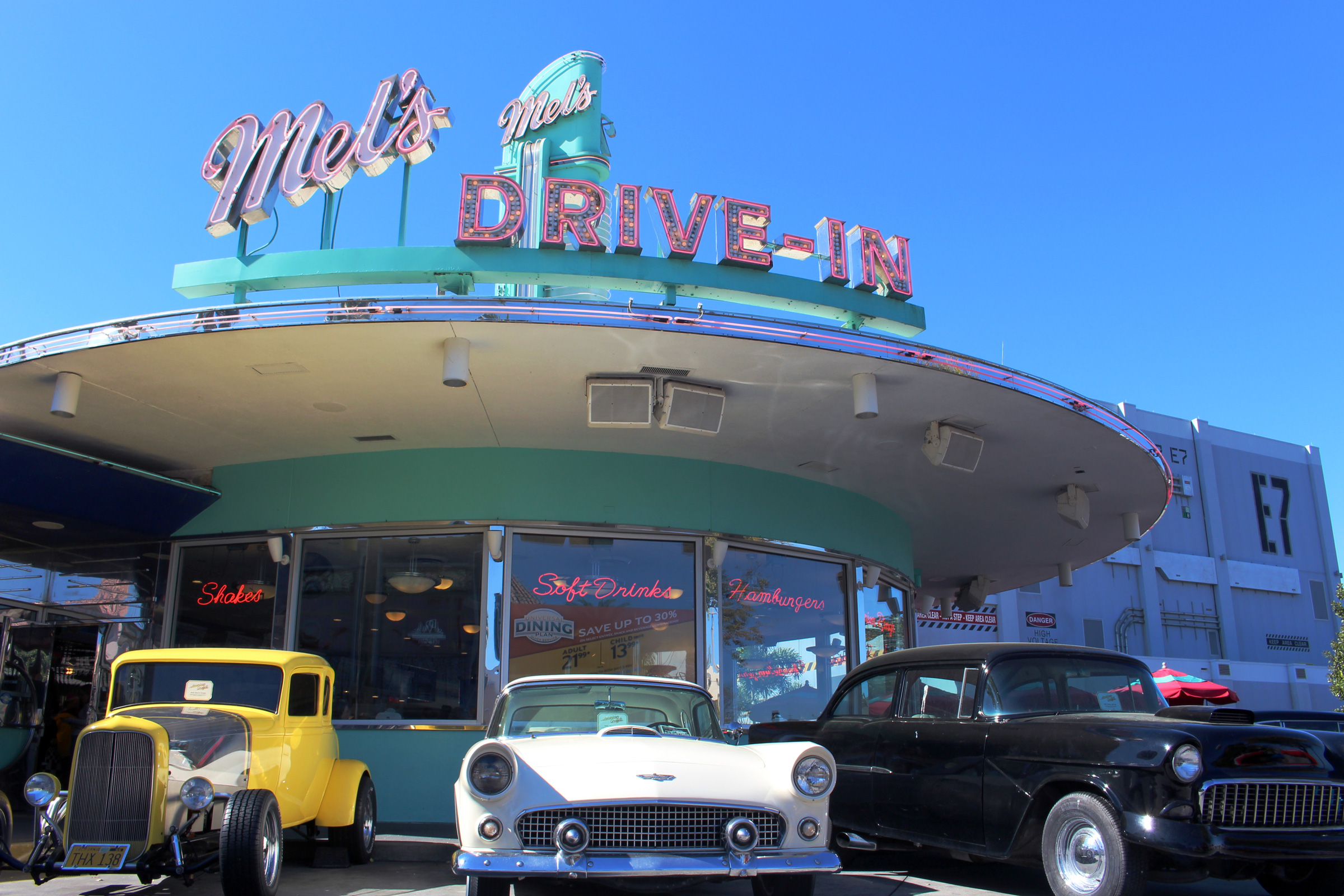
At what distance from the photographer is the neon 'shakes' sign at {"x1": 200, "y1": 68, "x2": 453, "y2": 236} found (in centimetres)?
977

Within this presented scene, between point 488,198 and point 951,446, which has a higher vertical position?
point 488,198

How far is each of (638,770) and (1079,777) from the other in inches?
94.4

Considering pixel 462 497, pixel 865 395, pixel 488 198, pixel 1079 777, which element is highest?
pixel 488 198

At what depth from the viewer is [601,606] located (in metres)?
10.3

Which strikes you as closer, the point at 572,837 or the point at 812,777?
the point at 572,837

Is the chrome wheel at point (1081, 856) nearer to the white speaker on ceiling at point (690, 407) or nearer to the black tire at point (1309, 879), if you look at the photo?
the black tire at point (1309, 879)

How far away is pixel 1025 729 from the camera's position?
568 centimetres

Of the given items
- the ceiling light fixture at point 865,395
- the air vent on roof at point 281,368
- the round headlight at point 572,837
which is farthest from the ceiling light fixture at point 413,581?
the round headlight at point 572,837

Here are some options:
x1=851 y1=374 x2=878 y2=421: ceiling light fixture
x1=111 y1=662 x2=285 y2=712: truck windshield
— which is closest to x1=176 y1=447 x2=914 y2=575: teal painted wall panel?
x1=851 y1=374 x2=878 y2=421: ceiling light fixture

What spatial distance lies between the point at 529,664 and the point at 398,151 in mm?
5419

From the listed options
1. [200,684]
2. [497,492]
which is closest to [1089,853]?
[200,684]

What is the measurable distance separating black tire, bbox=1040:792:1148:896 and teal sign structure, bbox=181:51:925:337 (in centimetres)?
560

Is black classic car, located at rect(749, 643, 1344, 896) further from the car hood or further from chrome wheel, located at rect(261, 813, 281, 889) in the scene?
chrome wheel, located at rect(261, 813, 281, 889)

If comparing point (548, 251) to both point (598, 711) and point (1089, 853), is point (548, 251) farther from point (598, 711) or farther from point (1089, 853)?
point (1089, 853)
